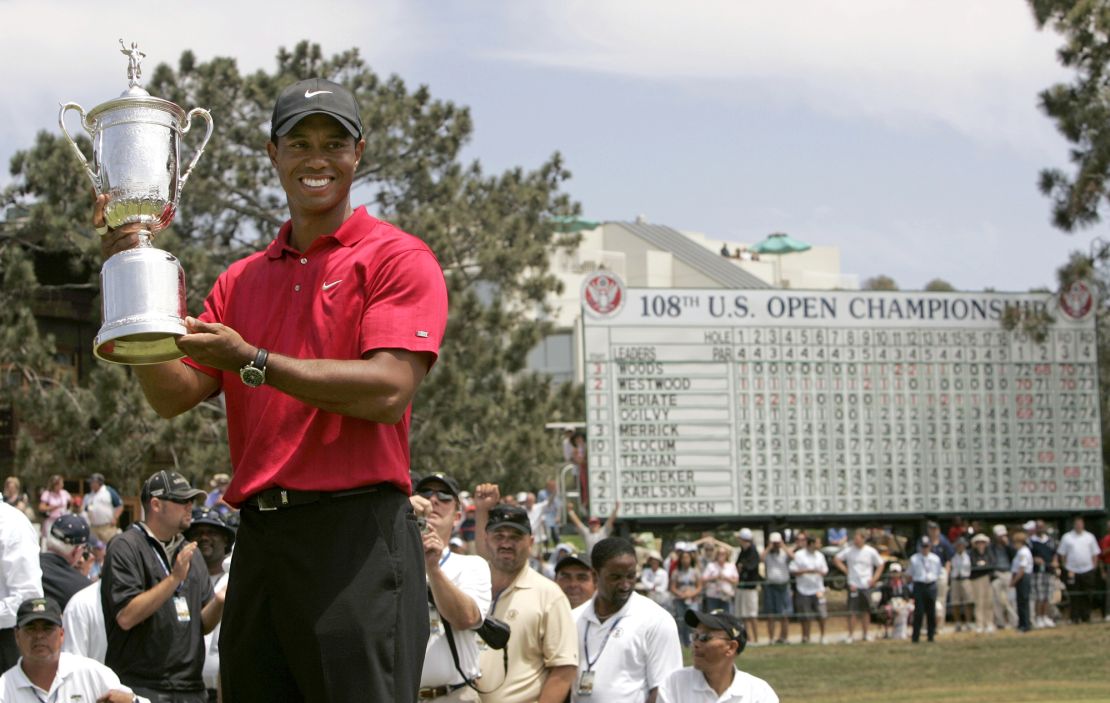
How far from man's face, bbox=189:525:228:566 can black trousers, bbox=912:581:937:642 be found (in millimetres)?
13610

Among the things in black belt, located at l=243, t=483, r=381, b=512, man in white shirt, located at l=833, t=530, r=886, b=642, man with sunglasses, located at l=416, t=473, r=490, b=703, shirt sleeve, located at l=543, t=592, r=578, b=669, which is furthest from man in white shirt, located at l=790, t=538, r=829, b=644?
black belt, located at l=243, t=483, r=381, b=512

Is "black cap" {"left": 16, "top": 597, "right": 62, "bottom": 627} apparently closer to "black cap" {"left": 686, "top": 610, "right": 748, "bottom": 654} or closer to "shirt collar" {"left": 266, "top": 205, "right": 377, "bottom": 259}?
"black cap" {"left": 686, "top": 610, "right": 748, "bottom": 654}

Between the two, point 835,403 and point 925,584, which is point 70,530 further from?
point 835,403

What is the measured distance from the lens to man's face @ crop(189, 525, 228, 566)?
29.2 ft

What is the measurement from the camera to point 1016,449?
23609 millimetres

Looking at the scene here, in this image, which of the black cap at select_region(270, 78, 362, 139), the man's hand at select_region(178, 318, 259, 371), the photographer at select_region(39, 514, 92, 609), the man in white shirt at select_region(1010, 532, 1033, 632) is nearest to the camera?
the man's hand at select_region(178, 318, 259, 371)

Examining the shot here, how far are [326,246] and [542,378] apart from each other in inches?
1183

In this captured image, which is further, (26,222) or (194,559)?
(26,222)

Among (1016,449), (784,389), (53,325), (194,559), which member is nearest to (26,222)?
(53,325)

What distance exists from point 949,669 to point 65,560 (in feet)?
34.9

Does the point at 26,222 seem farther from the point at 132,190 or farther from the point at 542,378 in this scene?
the point at 132,190

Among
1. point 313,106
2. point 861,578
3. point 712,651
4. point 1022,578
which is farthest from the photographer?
point 1022,578

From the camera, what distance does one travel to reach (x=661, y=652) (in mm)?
8352

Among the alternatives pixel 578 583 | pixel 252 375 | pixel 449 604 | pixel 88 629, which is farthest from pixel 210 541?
pixel 252 375
